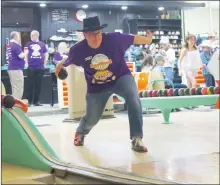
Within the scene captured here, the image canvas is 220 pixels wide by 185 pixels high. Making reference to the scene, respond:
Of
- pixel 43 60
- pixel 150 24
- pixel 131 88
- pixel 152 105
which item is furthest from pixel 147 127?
pixel 150 24

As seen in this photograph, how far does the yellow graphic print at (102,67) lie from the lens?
349 centimetres

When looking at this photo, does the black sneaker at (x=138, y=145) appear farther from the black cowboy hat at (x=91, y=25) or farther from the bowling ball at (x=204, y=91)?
the bowling ball at (x=204, y=91)

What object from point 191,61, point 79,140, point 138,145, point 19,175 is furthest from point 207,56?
point 191,61

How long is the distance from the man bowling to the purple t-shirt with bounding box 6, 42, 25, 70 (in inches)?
155

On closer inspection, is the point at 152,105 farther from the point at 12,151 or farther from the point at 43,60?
the point at 43,60

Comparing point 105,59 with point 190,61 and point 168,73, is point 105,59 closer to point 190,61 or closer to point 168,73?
point 190,61

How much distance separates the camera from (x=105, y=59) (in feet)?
11.5

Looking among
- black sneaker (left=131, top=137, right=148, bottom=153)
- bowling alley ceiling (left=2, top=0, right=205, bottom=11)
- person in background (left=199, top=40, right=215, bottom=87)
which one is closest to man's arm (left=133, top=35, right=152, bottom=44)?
person in background (left=199, top=40, right=215, bottom=87)

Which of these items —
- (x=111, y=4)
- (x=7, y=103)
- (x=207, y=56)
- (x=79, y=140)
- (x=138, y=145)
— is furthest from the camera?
(x=111, y=4)

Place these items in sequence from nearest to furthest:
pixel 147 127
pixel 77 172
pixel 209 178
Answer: pixel 209 178
pixel 77 172
pixel 147 127

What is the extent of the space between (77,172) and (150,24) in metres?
11.1

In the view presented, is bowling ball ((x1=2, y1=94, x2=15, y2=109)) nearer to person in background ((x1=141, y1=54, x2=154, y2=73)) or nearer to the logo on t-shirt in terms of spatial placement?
person in background ((x1=141, y1=54, x2=154, y2=73))

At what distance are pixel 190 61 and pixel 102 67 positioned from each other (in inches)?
140

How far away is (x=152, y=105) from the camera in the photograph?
5117mm
